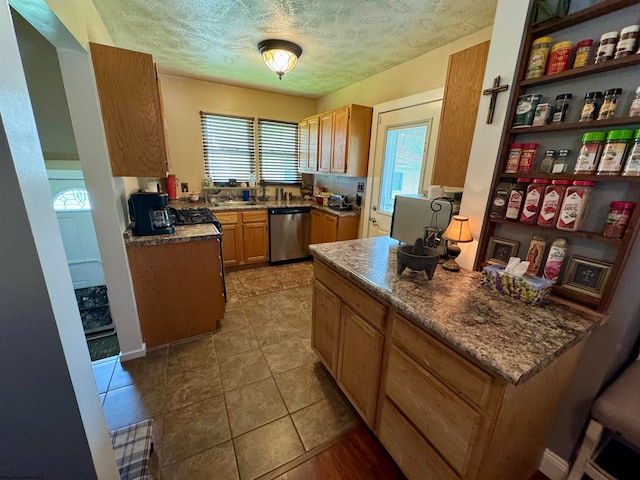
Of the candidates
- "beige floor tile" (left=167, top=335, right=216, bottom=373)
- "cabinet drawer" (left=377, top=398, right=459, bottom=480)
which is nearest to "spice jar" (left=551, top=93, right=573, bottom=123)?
"cabinet drawer" (left=377, top=398, right=459, bottom=480)

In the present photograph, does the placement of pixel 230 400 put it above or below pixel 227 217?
below

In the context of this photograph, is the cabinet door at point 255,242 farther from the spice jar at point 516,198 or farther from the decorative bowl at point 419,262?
the spice jar at point 516,198

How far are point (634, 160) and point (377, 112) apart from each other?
239cm

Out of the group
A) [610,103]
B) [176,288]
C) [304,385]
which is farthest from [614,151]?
[176,288]

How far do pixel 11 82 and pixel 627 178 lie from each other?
71.4 inches

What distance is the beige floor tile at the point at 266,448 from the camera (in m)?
1.30

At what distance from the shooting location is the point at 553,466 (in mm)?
1274

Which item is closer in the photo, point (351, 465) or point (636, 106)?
point (636, 106)

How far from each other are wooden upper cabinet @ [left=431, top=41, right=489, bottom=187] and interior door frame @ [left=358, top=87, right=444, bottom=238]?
66cm

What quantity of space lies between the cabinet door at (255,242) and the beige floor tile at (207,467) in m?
2.56

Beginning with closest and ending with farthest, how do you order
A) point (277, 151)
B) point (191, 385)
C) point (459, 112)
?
point (459, 112) → point (191, 385) → point (277, 151)

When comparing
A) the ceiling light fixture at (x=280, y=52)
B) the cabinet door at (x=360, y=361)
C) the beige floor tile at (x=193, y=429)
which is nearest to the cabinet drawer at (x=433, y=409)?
the cabinet door at (x=360, y=361)

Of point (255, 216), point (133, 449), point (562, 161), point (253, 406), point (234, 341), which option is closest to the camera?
point (562, 161)

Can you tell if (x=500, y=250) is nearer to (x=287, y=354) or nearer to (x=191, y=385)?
(x=287, y=354)
